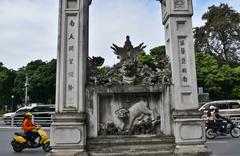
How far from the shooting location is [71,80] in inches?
311

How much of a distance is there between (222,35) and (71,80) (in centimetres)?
3379

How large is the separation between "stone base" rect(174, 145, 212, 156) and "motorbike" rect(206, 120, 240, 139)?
748cm

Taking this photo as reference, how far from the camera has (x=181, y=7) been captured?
8414 millimetres

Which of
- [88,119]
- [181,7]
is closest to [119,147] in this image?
[88,119]

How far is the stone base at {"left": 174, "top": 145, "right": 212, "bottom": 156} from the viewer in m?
7.62

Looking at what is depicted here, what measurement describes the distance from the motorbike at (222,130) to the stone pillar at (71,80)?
29.5ft

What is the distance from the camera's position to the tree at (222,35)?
37781 mm

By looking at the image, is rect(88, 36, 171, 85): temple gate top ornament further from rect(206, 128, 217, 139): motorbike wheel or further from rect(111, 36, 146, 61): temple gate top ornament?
rect(206, 128, 217, 139): motorbike wheel

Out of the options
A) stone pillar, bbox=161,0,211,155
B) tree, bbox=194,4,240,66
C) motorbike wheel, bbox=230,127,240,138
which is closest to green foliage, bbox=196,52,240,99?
tree, bbox=194,4,240,66

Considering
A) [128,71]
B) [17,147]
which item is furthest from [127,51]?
[17,147]

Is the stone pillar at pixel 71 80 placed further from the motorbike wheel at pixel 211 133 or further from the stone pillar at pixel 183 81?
the motorbike wheel at pixel 211 133

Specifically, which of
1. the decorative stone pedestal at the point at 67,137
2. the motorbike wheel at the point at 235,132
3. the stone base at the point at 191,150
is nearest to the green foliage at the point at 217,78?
the motorbike wheel at the point at 235,132

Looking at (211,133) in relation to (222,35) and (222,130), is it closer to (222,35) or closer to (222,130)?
(222,130)

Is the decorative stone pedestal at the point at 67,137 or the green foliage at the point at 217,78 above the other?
the green foliage at the point at 217,78
